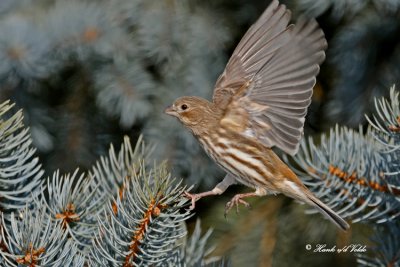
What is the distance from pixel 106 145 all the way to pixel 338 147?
3.85 ft

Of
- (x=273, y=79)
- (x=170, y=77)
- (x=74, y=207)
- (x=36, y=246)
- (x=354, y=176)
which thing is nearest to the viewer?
(x=36, y=246)

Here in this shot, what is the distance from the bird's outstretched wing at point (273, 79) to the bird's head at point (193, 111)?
57 mm

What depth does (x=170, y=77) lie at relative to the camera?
264cm

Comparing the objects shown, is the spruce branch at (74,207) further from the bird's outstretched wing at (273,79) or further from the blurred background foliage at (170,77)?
the blurred background foliage at (170,77)

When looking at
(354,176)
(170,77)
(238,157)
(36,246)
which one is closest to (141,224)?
(36,246)

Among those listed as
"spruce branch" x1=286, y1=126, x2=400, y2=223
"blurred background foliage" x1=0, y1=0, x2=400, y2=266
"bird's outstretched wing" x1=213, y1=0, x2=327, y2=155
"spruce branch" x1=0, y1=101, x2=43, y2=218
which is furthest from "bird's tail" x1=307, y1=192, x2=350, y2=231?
"spruce branch" x1=0, y1=101, x2=43, y2=218

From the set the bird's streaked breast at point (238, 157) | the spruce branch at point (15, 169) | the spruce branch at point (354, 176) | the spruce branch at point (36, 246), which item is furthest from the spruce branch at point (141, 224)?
the bird's streaked breast at point (238, 157)

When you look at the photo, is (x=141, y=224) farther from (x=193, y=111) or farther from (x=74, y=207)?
(x=193, y=111)

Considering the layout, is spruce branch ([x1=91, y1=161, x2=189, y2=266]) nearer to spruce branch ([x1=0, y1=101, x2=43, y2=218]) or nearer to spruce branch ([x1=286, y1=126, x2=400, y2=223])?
spruce branch ([x1=0, y1=101, x2=43, y2=218])

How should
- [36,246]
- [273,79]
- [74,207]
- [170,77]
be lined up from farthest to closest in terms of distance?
1. [170,77]
2. [273,79]
3. [74,207]
4. [36,246]

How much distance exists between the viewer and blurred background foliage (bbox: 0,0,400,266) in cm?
245

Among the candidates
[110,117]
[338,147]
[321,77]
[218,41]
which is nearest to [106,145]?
[110,117]

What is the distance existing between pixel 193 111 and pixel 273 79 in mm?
255

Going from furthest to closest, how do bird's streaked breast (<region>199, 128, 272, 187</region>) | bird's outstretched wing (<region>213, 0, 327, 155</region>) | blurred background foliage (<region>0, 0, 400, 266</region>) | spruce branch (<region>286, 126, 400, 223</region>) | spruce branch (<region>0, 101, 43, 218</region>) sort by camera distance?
1. blurred background foliage (<region>0, 0, 400, 266</region>)
2. bird's streaked breast (<region>199, 128, 272, 187</region>)
3. bird's outstretched wing (<region>213, 0, 327, 155</region>)
4. spruce branch (<region>286, 126, 400, 223</region>)
5. spruce branch (<region>0, 101, 43, 218</region>)
